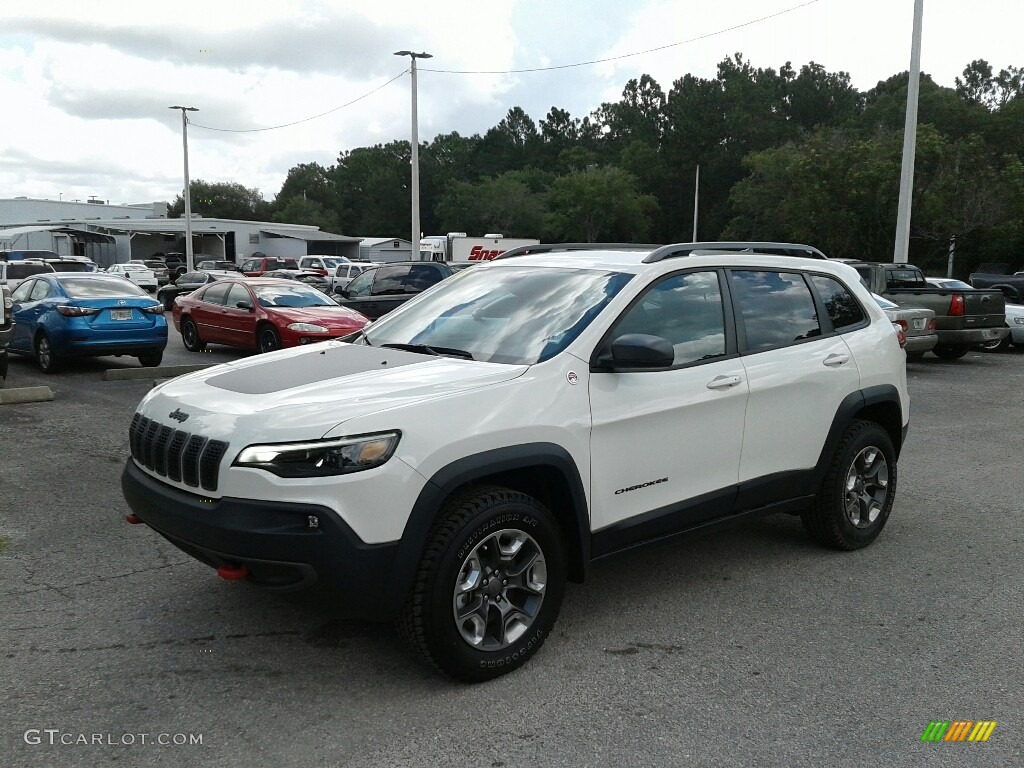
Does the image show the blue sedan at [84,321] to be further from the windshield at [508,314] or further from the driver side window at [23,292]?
the windshield at [508,314]

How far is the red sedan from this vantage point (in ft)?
48.1

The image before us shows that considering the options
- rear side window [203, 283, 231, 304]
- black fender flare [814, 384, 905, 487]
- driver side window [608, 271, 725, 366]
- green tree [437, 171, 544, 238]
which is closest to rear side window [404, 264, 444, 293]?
rear side window [203, 283, 231, 304]

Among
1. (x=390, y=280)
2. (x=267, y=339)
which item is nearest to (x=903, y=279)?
(x=390, y=280)

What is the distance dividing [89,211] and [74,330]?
110 metres

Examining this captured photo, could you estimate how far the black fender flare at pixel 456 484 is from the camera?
3.48 metres

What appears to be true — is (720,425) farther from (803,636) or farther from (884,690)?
(884,690)

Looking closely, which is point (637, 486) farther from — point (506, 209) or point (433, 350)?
point (506, 209)

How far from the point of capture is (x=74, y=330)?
12.6 m

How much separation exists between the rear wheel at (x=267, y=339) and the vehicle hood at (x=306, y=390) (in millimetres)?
10644

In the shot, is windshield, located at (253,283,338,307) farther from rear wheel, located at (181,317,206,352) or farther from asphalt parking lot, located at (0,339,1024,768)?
asphalt parking lot, located at (0,339,1024,768)

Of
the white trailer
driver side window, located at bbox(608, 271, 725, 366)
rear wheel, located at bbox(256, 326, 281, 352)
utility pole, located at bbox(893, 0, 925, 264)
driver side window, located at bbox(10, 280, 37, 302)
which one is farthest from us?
the white trailer

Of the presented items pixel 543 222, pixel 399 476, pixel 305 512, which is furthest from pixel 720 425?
pixel 543 222

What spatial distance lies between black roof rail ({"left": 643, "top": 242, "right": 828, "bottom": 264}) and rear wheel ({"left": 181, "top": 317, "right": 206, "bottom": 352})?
1367 centimetres

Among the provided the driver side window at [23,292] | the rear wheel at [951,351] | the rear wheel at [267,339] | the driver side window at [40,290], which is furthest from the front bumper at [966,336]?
the driver side window at [23,292]
